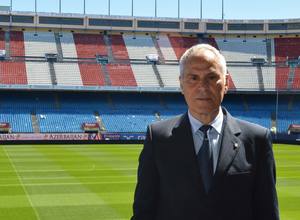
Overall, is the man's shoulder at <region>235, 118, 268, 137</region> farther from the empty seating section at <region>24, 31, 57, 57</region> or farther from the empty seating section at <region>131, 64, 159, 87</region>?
the empty seating section at <region>24, 31, 57, 57</region>

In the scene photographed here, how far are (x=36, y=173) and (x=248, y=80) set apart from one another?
31332mm

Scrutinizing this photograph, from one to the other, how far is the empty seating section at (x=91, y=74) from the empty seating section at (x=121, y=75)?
39.6 inches

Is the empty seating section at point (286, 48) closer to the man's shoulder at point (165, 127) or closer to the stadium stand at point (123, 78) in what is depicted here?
the stadium stand at point (123, 78)

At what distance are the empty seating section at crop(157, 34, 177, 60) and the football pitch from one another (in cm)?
2212

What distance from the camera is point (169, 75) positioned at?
48094mm

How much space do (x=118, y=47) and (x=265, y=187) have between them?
48.7m

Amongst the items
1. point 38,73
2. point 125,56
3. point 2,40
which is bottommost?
point 38,73

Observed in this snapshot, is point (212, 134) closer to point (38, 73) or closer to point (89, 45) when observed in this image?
point (38, 73)

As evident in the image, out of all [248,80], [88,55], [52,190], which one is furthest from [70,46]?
[52,190]

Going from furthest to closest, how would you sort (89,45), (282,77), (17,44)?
(89,45)
(282,77)
(17,44)

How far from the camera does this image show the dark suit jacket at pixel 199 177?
2.81m

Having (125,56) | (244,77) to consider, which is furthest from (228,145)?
(125,56)

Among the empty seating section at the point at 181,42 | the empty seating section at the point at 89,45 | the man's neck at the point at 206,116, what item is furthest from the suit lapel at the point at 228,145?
the empty seating section at the point at 181,42

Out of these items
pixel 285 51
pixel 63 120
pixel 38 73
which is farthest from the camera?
Answer: pixel 285 51
